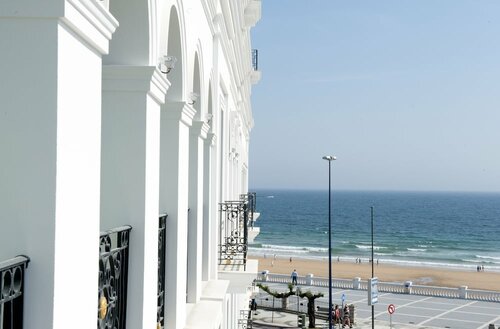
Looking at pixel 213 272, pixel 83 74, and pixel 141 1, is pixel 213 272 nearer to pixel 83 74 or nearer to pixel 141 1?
pixel 141 1

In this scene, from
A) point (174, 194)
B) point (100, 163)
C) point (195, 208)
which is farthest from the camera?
point (195, 208)

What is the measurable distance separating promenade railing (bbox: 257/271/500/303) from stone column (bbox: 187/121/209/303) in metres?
31.4

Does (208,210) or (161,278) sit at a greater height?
(208,210)

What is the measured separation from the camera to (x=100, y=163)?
4215mm

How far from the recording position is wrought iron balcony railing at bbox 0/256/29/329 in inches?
104

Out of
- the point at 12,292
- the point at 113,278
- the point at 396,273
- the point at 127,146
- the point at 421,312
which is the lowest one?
the point at 396,273

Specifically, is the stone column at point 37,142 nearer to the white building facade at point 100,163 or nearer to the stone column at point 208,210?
the white building facade at point 100,163

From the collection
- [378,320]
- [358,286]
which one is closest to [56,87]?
[378,320]

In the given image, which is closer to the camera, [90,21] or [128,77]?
[90,21]

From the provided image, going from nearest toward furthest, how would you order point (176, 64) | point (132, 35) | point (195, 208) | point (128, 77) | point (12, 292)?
1. point (12, 292)
2. point (128, 77)
3. point (132, 35)
4. point (176, 64)
5. point (195, 208)

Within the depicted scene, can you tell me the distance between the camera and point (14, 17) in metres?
2.75

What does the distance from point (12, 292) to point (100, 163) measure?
5.27 feet

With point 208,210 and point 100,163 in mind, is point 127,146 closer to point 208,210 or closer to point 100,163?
point 100,163

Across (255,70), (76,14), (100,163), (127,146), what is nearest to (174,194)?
(127,146)
